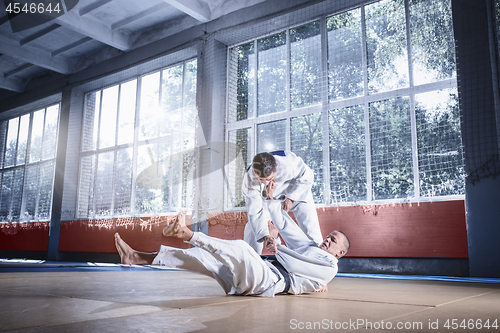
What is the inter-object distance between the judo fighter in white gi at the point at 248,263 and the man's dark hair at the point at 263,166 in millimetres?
498

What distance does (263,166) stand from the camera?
9.51 ft

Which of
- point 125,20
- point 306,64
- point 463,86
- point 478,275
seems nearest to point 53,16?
point 125,20

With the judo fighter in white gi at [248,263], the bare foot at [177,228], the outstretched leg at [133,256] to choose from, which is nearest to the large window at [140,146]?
the outstretched leg at [133,256]

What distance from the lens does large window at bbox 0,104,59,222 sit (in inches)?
382

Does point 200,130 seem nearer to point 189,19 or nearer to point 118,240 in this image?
point 189,19

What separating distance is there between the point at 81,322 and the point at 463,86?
4.61 meters

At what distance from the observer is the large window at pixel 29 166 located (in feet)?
31.8

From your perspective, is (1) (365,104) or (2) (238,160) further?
(2) (238,160)

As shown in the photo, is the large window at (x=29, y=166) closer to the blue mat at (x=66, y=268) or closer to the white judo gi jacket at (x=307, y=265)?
the blue mat at (x=66, y=268)

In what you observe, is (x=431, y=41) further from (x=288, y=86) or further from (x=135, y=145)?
(x=135, y=145)

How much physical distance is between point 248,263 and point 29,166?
9806mm

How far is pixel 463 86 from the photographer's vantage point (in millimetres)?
4590

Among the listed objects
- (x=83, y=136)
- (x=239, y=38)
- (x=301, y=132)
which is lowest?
(x=301, y=132)

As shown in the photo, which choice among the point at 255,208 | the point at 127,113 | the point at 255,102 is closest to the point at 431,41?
the point at 255,102
